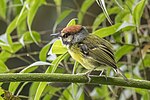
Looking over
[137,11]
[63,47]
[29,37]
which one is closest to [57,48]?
[63,47]

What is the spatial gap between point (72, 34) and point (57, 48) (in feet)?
0.28

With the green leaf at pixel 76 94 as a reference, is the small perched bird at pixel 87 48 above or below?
above

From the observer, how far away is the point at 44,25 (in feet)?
10.5

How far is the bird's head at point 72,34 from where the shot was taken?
1.15m

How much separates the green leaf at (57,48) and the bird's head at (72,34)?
0.06 feet

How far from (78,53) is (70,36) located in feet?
0.18

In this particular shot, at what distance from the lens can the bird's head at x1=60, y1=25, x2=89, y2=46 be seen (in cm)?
115

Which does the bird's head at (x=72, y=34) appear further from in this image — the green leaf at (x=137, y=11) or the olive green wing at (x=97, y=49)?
the green leaf at (x=137, y=11)

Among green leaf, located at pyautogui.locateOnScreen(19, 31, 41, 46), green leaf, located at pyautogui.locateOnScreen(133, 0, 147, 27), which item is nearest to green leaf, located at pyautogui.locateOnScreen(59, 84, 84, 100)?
green leaf, located at pyautogui.locateOnScreen(19, 31, 41, 46)

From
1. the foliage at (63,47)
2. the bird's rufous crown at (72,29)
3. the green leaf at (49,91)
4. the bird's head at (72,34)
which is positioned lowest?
the green leaf at (49,91)

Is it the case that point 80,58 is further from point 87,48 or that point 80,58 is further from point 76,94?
point 76,94

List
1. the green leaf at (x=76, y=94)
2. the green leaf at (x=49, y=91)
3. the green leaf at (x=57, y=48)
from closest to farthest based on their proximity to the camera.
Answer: the green leaf at (x=57, y=48) < the green leaf at (x=76, y=94) < the green leaf at (x=49, y=91)

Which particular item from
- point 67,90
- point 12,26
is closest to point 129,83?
point 67,90

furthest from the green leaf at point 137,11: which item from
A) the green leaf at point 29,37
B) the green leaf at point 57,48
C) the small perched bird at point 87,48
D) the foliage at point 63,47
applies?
the green leaf at point 29,37
